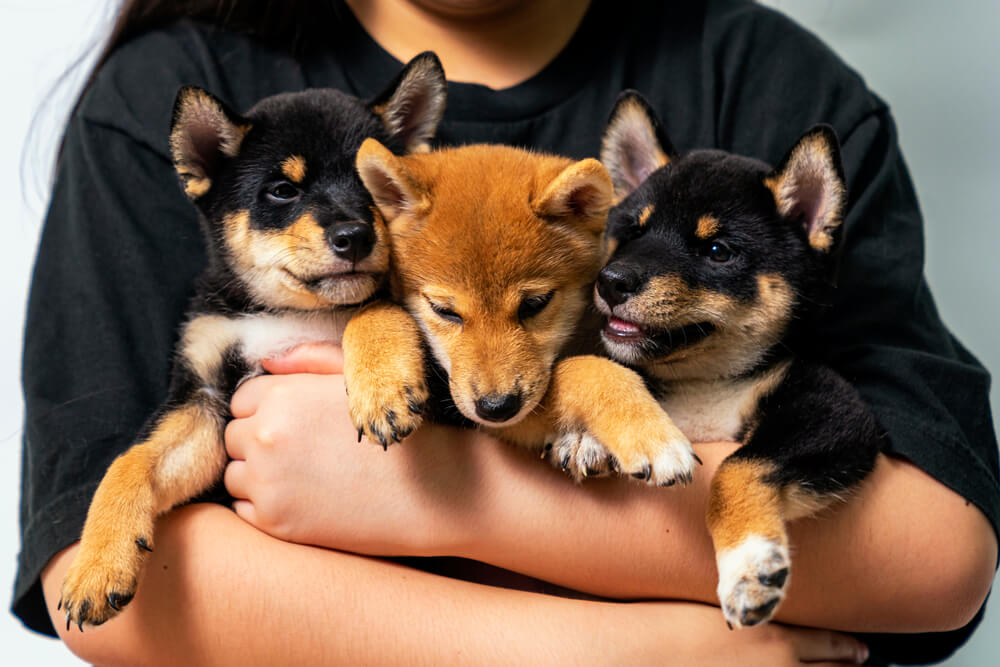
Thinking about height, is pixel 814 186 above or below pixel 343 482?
above

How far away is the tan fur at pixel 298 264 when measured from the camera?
4.96 ft

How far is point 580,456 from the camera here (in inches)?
56.9

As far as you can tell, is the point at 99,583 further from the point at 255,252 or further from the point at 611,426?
the point at 611,426

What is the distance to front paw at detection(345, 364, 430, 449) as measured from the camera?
53.4 inches

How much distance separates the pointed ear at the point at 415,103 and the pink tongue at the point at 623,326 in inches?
22.2

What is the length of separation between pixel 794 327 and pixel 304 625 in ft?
3.42

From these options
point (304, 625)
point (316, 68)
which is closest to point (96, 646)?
point (304, 625)

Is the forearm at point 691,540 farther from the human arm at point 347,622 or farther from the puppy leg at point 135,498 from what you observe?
the puppy leg at point 135,498

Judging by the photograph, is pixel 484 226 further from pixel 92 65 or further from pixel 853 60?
pixel 853 60

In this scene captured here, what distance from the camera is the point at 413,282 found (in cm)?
158

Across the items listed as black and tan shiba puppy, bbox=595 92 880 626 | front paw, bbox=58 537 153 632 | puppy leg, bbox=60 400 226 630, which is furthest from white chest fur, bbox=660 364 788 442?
front paw, bbox=58 537 153 632

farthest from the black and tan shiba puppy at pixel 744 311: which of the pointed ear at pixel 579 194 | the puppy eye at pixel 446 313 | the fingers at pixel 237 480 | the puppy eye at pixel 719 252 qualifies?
the fingers at pixel 237 480

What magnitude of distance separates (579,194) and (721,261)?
0.29 m

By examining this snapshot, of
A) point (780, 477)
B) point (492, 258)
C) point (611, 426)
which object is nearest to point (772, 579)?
point (780, 477)
